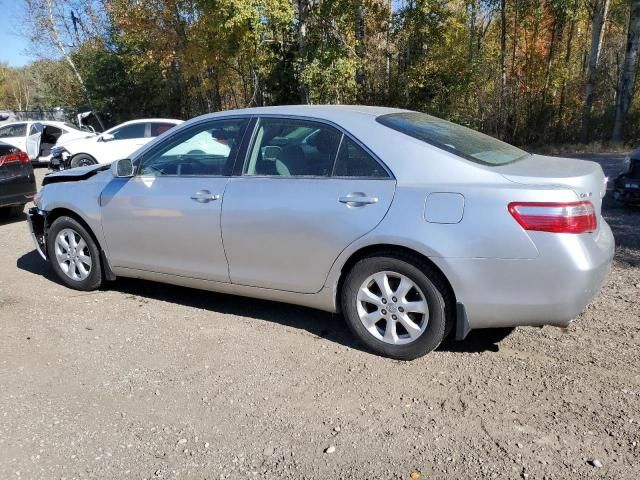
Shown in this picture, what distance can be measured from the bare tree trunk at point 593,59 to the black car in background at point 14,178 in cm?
1697

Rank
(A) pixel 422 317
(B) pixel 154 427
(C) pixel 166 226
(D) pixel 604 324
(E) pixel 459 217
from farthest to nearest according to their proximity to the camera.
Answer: (C) pixel 166 226, (D) pixel 604 324, (A) pixel 422 317, (E) pixel 459 217, (B) pixel 154 427

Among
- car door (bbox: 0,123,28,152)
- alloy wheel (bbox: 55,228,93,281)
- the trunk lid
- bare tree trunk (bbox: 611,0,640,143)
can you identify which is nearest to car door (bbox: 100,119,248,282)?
alloy wheel (bbox: 55,228,93,281)

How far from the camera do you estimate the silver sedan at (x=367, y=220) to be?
11.1 ft

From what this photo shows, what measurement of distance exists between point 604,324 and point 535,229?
56.5 inches

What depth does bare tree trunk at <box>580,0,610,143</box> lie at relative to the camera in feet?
59.4

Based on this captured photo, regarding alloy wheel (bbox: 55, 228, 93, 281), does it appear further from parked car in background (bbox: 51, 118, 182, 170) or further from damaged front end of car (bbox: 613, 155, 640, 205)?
parked car in background (bbox: 51, 118, 182, 170)

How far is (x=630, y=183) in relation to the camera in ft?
24.2

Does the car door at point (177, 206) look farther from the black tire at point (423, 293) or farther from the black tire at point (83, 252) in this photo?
the black tire at point (423, 293)

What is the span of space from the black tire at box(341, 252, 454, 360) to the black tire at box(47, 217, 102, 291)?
2.53m

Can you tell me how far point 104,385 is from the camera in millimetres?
3689

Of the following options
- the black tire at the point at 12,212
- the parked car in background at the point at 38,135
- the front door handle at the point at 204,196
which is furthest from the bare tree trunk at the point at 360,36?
the front door handle at the point at 204,196

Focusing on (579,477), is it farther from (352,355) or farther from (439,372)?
(352,355)

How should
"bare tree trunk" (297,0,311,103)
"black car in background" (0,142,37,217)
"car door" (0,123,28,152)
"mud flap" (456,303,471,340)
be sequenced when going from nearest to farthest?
"mud flap" (456,303,471,340) < "black car in background" (0,142,37,217) < "bare tree trunk" (297,0,311,103) < "car door" (0,123,28,152)

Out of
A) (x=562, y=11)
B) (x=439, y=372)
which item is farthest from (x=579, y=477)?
(x=562, y=11)
